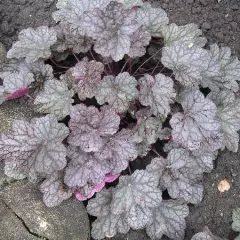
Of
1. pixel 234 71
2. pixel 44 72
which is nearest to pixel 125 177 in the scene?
pixel 44 72

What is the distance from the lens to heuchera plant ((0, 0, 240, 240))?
246cm

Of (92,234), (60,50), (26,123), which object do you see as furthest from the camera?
(60,50)

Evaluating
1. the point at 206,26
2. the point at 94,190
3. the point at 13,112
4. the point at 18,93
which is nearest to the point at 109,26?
the point at 18,93

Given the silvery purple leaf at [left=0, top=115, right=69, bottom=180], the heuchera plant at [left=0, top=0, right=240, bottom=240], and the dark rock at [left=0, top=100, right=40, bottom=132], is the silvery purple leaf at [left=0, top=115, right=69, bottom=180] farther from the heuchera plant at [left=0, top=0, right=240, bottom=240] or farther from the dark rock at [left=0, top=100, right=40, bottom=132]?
the dark rock at [left=0, top=100, right=40, bottom=132]

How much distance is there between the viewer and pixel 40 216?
2.55 m

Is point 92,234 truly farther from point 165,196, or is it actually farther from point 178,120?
point 178,120

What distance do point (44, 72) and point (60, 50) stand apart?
18 cm

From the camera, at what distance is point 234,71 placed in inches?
117

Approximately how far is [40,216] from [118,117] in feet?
2.34

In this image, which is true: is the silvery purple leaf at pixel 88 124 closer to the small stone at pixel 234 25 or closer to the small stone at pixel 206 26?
the small stone at pixel 206 26

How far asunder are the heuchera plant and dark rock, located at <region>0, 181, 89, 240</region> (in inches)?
2.9

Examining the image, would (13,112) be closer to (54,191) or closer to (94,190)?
(54,191)

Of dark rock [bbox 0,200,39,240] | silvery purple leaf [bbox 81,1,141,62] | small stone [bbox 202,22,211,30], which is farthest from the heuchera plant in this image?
small stone [bbox 202,22,211,30]

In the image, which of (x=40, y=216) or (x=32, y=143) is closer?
(x=32, y=143)
